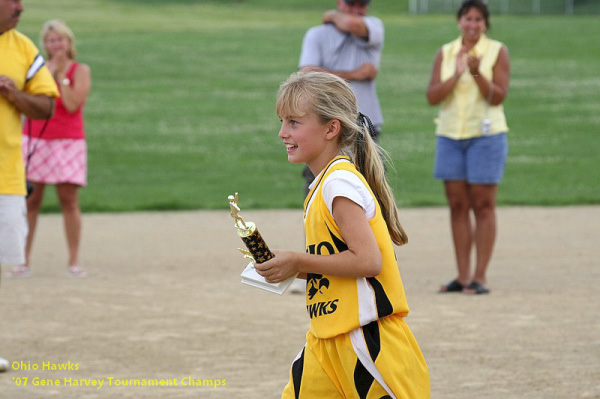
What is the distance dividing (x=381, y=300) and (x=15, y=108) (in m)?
3.22

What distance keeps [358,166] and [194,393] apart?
1.99 meters

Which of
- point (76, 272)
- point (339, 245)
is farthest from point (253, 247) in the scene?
point (76, 272)

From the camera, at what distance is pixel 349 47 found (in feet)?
25.1

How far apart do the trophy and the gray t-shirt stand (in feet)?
14.0

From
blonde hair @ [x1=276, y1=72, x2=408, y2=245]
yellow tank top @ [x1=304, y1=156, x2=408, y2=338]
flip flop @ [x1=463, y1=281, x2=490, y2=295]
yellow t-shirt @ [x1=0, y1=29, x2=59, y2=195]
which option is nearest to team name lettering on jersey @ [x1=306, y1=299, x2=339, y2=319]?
yellow tank top @ [x1=304, y1=156, x2=408, y2=338]

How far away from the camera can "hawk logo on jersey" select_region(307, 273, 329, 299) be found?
344cm

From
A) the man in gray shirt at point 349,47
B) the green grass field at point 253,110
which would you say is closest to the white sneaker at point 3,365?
the man in gray shirt at point 349,47

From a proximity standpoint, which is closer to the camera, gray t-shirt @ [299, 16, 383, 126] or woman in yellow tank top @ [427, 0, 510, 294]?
woman in yellow tank top @ [427, 0, 510, 294]

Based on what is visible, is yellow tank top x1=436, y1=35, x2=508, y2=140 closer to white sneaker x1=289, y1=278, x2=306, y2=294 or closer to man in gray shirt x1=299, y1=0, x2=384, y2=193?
man in gray shirt x1=299, y1=0, x2=384, y2=193

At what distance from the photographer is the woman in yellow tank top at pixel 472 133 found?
290 inches

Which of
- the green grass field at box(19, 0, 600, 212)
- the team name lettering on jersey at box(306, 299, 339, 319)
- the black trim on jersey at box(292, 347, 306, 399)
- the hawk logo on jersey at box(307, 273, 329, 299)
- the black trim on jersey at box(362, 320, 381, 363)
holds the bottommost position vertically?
the green grass field at box(19, 0, 600, 212)

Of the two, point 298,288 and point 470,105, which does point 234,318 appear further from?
point 470,105

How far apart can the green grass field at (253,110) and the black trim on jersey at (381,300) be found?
735cm

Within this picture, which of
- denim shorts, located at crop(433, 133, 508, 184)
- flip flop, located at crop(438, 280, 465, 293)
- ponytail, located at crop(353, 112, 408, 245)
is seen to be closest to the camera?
ponytail, located at crop(353, 112, 408, 245)
